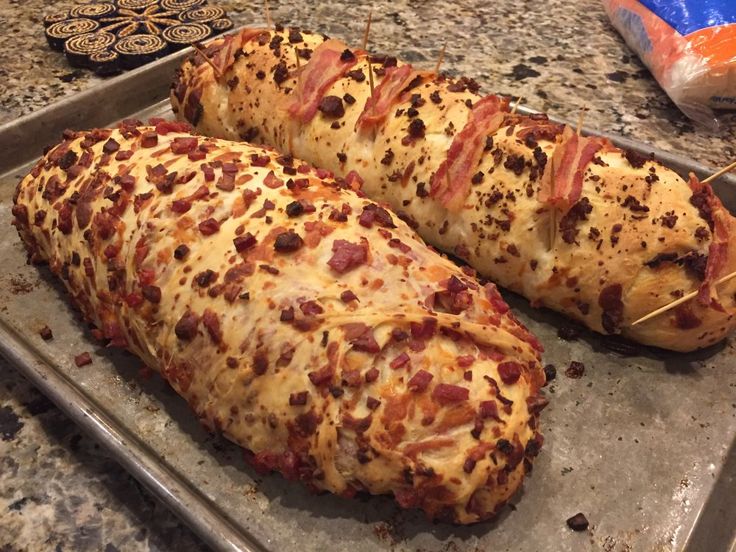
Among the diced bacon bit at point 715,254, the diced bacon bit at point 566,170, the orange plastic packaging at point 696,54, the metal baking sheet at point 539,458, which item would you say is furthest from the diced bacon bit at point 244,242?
the orange plastic packaging at point 696,54

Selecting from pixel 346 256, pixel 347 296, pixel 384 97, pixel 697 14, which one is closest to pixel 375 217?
pixel 346 256

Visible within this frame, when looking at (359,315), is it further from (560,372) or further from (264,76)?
(264,76)

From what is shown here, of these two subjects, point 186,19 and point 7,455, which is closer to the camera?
point 7,455

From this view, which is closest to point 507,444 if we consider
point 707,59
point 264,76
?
point 264,76

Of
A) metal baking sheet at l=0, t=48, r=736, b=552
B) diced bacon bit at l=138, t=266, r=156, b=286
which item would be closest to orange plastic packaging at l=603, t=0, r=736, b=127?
metal baking sheet at l=0, t=48, r=736, b=552

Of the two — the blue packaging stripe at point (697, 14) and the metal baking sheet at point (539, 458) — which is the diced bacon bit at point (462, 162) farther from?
the blue packaging stripe at point (697, 14)

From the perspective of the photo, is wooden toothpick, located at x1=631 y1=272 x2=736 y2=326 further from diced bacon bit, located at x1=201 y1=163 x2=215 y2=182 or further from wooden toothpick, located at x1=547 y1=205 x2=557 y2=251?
diced bacon bit, located at x1=201 y1=163 x2=215 y2=182
